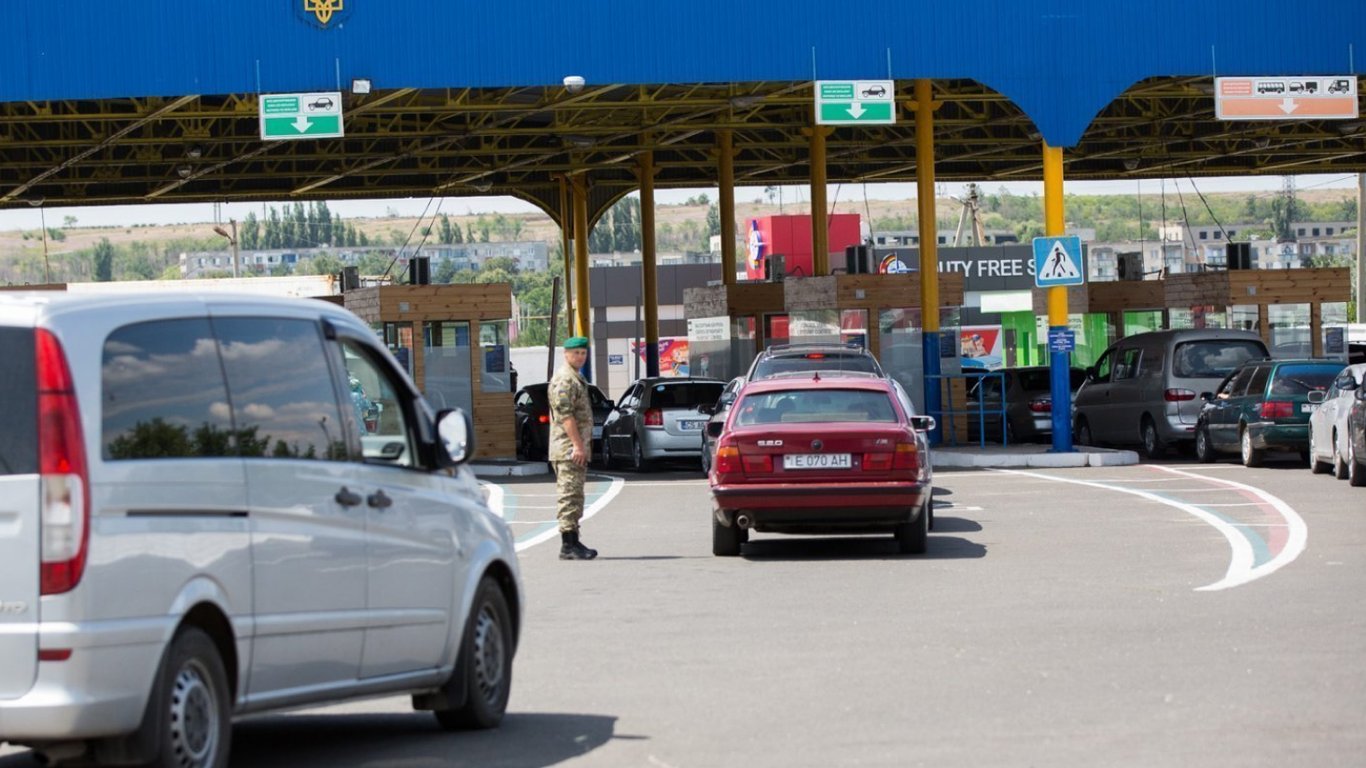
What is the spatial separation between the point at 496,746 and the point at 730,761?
3.74ft

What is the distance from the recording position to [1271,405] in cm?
2791

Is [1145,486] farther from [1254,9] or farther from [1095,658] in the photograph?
[1095,658]

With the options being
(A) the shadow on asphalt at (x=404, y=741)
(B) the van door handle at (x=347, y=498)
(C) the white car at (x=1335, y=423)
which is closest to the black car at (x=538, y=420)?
(C) the white car at (x=1335, y=423)

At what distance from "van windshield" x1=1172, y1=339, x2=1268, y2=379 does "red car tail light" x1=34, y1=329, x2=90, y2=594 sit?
2676 cm

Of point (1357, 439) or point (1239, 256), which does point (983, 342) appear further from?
point (1357, 439)

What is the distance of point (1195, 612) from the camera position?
1295 centimetres

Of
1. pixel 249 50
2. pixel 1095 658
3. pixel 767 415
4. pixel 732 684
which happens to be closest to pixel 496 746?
pixel 732 684

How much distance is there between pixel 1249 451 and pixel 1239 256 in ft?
47.2

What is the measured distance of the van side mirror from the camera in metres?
9.01

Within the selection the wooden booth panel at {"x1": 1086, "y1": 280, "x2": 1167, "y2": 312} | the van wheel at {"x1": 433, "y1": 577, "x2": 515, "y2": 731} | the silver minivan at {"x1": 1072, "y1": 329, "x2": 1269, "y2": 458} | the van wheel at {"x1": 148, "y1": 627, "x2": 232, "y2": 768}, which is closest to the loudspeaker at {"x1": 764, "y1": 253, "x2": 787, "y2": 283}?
the wooden booth panel at {"x1": 1086, "y1": 280, "x2": 1167, "y2": 312}

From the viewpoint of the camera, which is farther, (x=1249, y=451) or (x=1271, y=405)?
(x=1249, y=451)

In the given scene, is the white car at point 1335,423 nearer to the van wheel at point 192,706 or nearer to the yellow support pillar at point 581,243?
the van wheel at point 192,706

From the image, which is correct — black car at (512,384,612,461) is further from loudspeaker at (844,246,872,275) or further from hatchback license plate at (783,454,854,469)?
hatchback license plate at (783,454,854,469)

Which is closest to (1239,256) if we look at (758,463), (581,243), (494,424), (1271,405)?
(1271,405)
